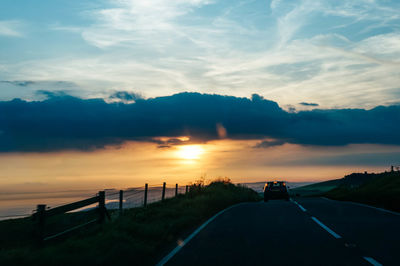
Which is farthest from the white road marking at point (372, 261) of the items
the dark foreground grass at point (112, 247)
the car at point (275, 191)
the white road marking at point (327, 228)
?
the car at point (275, 191)

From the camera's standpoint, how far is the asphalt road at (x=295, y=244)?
877 cm

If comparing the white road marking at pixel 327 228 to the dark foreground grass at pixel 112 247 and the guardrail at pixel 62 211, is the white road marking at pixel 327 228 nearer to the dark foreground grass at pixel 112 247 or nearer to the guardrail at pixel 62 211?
the dark foreground grass at pixel 112 247

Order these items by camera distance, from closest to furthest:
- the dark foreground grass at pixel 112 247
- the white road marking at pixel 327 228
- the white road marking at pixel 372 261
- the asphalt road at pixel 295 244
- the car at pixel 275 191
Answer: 1. the white road marking at pixel 372 261
2. the dark foreground grass at pixel 112 247
3. the asphalt road at pixel 295 244
4. the white road marking at pixel 327 228
5. the car at pixel 275 191

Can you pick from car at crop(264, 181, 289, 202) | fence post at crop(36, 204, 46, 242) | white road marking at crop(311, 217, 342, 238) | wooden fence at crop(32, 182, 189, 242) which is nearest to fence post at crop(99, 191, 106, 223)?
wooden fence at crop(32, 182, 189, 242)

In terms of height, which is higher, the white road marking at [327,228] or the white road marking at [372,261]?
the white road marking at [327,228]

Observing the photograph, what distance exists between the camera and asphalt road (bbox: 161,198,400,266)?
8773 mm

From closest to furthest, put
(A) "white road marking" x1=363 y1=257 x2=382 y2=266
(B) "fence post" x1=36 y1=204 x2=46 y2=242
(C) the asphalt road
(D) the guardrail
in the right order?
(A) "white road marking" x1=363 y1=257 x2=382 y2=266 → (C) the asphalt road → (B) "fence post" x1=36 y1=204 x2=46 y2=242 → (D) the guardrail

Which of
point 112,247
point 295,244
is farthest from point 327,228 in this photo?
point 112,247

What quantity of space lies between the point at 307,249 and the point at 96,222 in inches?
359

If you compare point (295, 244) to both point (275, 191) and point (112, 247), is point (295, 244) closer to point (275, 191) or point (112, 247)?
point (112, 247)

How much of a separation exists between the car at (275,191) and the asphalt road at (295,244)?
859 inches

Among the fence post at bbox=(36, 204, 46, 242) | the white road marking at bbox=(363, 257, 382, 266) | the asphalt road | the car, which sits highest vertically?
the car

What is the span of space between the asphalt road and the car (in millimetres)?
→ 21825

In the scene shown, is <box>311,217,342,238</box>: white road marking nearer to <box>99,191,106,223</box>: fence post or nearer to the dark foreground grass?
the dark foreground grass
